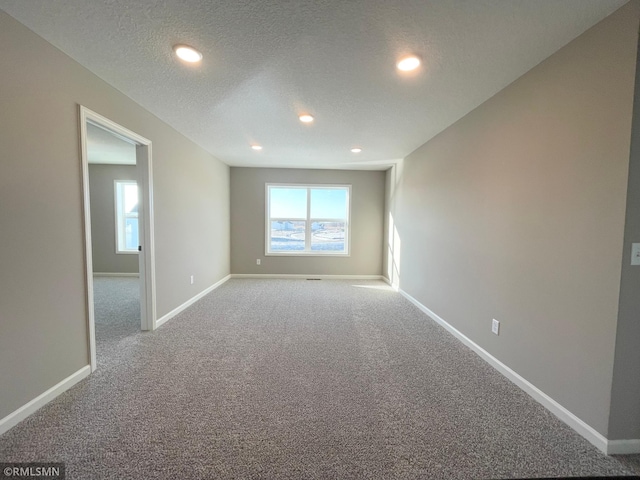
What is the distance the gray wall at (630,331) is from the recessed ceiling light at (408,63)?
3.67 ft

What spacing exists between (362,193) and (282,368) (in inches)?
173

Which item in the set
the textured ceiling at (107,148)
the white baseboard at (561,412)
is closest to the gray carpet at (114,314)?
the textured ceiling at (107,148)

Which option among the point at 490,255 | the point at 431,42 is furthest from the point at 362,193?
the point at 431,42

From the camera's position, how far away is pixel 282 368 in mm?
2246

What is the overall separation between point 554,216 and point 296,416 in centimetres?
211

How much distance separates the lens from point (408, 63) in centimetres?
190

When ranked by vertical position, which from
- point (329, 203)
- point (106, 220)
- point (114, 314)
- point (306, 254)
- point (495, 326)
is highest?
point (329, 203)

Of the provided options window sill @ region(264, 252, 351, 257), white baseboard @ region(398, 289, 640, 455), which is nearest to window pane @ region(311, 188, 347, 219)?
window sill @ region(264, 252, 351, 257)

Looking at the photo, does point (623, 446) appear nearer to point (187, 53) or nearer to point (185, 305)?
point (187, 53)

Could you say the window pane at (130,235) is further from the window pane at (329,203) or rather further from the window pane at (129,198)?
the window pane at (329,203)

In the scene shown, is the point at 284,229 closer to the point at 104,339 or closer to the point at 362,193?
the point at 362,193

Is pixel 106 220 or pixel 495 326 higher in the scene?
pixel 106 220

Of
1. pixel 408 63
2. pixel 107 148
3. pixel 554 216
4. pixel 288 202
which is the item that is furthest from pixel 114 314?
pixel 554 216

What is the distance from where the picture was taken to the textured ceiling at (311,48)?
4.74 feet
